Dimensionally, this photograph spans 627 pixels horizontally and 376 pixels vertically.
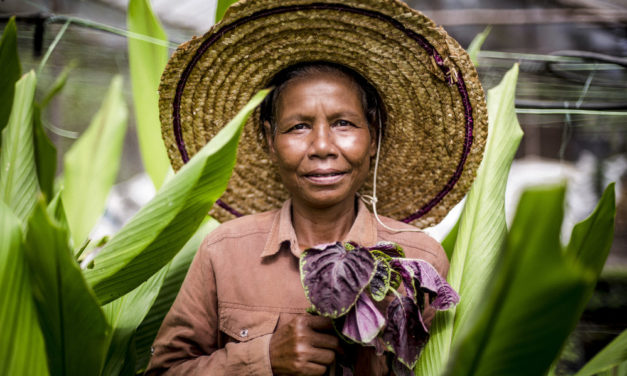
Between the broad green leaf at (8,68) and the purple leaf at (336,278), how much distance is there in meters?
0.83

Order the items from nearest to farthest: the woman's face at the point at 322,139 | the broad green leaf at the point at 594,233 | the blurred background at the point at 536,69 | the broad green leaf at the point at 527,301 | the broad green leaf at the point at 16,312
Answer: the broad green leaf at the point at 527,301 < the broad green leaf at the point at 16,312 < the broad green leaf at the point at 594,233 < the woman's face at the point at 322,139 < the blurred background at the point at 536,69

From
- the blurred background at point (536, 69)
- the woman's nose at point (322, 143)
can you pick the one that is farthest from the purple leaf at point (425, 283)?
the blurred background at point (536, 69)

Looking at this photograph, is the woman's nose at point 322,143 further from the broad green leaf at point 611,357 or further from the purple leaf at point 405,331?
the broad green leaf at point 611,357

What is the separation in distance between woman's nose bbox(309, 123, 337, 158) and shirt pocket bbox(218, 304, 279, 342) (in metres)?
0.30

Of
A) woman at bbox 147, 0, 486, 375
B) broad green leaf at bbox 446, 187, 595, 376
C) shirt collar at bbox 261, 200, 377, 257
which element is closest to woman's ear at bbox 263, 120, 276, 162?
woman at bbox 147, 0, 486, 375

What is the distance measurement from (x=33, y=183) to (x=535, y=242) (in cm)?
89

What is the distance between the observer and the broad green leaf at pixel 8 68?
104cm

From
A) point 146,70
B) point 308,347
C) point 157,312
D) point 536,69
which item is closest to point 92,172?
point 146,70

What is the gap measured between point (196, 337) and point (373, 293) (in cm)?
42

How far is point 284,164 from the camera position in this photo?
923 millimetres

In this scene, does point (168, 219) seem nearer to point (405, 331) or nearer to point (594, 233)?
point (405, 331)

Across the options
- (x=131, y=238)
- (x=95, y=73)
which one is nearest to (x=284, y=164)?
(x=131, y=238)

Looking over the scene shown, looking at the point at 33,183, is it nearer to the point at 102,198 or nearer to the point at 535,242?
the point at 102,198

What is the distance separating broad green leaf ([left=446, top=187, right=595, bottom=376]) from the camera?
0.41 m
